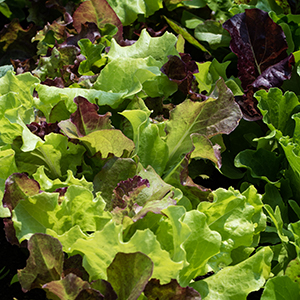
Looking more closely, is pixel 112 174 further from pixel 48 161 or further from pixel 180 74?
pixel 180 74

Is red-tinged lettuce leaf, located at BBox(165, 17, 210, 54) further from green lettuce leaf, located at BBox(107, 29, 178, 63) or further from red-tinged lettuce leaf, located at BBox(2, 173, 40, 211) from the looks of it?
red-tinged lettuce leaf, located at BBox(2, 173, 40, 211)

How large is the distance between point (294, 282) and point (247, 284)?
205 millimetres

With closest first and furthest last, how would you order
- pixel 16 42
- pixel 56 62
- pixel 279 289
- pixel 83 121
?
pixel 279 289 → pixel 83 121 → pixel 56 62 → pixel 16 42

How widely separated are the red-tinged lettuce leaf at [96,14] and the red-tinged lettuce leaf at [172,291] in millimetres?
1335

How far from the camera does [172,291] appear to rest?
953mm

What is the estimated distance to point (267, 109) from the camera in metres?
1.58

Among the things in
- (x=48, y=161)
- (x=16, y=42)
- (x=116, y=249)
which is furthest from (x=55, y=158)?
(x=16, y=42)

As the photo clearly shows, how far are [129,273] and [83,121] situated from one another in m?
0.55

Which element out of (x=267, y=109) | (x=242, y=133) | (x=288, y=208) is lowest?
(x=288, y=208)

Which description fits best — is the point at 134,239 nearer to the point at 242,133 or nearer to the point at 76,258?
the point at 76,258

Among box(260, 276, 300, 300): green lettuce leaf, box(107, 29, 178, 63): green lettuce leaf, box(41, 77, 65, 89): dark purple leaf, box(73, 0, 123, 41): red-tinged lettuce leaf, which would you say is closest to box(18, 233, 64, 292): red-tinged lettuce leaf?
box(260, 276, 300, 300): green lettuce leaf

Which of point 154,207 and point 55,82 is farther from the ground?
point 55,82

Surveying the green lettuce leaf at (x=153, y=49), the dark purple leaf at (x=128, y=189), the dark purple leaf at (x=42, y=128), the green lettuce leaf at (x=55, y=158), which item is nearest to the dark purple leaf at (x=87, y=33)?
the green lettuce leaf at (x=153, y=49)

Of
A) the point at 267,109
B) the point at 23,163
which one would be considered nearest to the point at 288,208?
the point at 267,109
